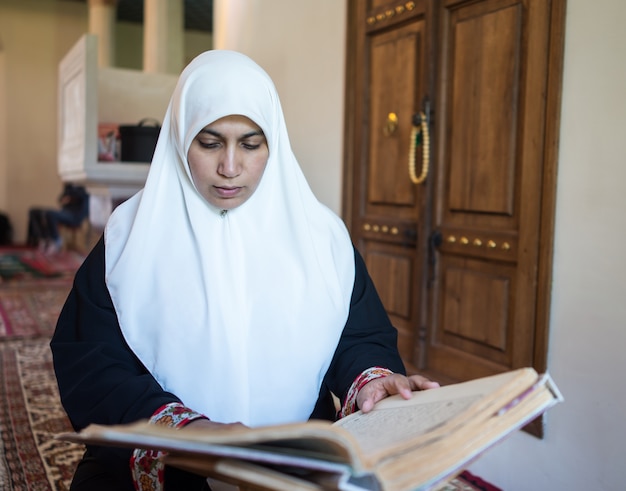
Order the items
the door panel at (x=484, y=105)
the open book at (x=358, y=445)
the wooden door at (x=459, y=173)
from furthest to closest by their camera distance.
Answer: the door panel at (x=484, y=105) → the wooden door at (x=459, y=173) → the open book at (x=358, y=445)

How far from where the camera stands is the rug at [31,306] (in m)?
3.99

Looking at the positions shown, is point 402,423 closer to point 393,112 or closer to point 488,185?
point 488,185

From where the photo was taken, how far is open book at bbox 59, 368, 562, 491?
585mm

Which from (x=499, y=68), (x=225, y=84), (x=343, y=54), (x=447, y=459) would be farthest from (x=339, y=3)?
(x=447, y=459)

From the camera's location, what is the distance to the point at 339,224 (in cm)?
133

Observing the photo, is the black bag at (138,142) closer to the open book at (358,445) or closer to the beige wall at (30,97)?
the open book at (358,445)

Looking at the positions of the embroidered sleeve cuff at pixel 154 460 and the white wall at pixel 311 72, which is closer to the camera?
the embroidered sleeve cuff at pixel 154 460

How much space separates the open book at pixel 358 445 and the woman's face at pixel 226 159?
538mm

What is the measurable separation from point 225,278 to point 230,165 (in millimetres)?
206

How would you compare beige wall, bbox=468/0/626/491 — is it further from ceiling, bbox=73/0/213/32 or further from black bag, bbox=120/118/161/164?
ceiling, bbox=73/0/213/32

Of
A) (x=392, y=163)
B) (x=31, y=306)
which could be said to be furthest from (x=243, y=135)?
(x=31, y=306)

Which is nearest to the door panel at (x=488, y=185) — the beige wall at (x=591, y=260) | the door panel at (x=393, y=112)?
the beige wall at (x=591, y=260)

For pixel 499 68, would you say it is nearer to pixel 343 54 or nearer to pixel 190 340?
pixel 343 54

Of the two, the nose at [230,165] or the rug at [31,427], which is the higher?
the nose at [230,165]
